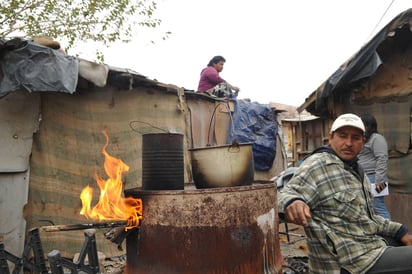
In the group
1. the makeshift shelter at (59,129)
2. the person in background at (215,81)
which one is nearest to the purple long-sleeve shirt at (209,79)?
the person in background at (215,81)

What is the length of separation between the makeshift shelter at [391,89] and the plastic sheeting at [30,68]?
16.3 ft

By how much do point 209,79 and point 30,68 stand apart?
4.70 m

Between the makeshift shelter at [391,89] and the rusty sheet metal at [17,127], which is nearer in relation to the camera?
the rusty sheet metal at [17,127]

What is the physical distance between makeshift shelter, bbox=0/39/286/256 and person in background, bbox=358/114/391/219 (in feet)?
7.07

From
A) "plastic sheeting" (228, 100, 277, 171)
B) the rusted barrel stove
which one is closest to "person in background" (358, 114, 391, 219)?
the rusted barrel stove

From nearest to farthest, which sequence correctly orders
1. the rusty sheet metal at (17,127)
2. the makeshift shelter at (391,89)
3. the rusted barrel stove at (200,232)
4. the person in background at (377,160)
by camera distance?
the rusted barrel stove at (200,232), the rusty sheet metal at (17,127), the person in background at (377,160), the makeshift shelter at (391,89)

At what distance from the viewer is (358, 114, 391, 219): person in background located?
216 inches

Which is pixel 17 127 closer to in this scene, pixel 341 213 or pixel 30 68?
pixel 30 68

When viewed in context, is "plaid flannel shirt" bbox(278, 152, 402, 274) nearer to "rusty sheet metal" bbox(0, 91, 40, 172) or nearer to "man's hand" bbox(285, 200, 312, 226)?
"man's hand" bbox(285, 200, 312, 226)

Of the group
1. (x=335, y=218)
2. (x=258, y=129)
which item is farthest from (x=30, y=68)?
(x=258, y=129)

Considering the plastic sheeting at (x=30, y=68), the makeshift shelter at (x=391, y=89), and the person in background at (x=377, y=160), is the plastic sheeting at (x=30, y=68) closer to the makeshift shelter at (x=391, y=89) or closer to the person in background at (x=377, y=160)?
the person in background at (x=377, y=160)

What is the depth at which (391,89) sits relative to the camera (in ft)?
23.4

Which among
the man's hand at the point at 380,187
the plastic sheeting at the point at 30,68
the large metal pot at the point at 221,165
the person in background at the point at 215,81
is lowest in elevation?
the man's hand at the point at 380,187

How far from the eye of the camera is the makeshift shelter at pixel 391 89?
684cm
